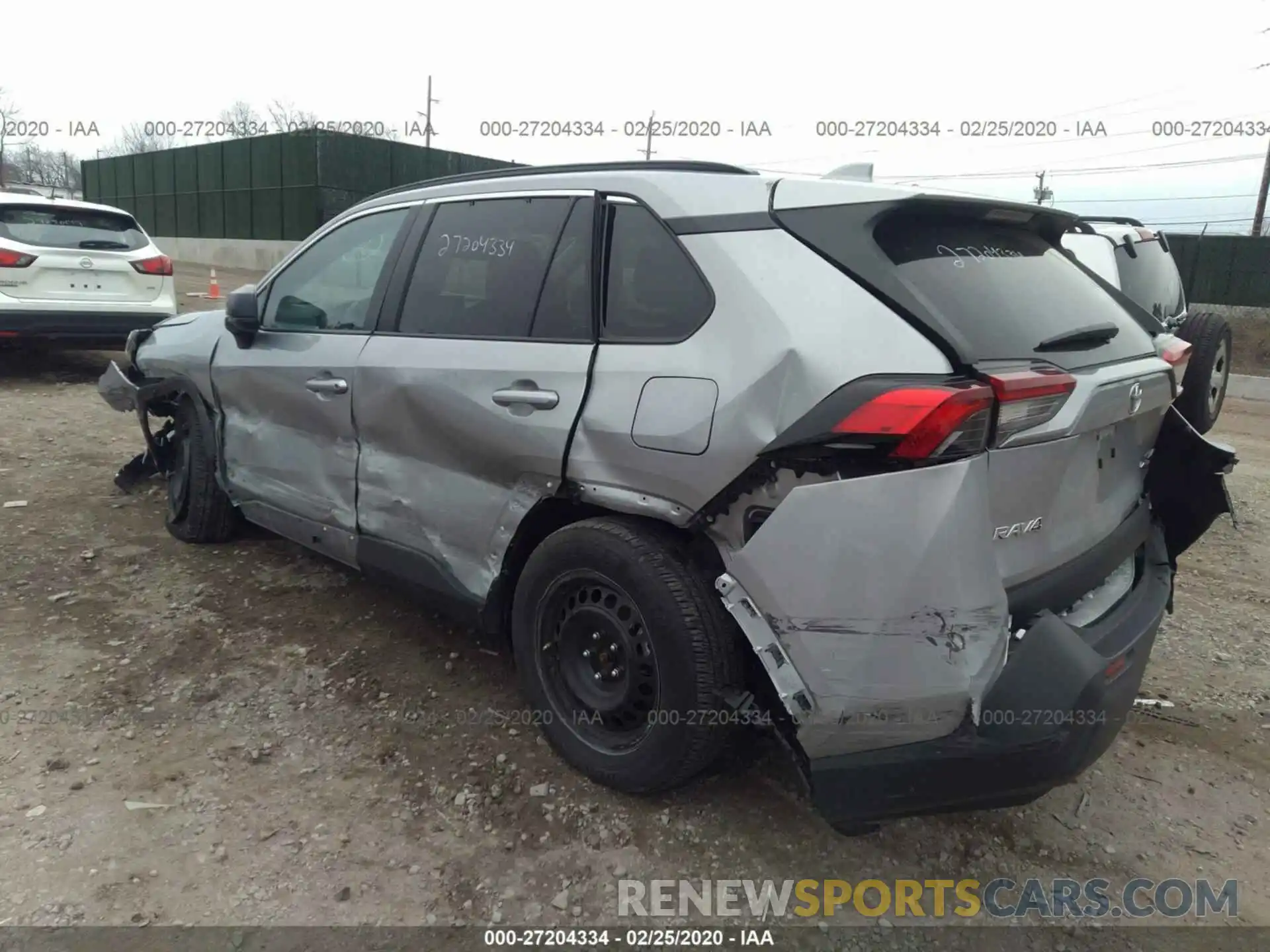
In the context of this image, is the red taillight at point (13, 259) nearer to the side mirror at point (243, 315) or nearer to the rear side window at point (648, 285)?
the side mirror at point (243, 315)

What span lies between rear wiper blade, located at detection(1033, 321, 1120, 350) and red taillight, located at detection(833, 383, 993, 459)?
43 centimetres

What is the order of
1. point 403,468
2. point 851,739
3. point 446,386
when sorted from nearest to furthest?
point 851,739
point 446,386
point 403,468

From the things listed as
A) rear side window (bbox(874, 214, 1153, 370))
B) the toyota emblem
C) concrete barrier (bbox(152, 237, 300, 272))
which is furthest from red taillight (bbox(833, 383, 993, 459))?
concrete barrier (bbox(152, 237, 300, 272))

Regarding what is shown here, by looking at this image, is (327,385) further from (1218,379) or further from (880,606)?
(1218,379)

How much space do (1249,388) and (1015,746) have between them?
13.9 meters

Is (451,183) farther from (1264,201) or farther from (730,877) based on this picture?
(1264,201)

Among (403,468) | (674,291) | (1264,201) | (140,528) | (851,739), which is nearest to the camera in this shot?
(851,739)

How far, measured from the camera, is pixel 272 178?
77.5 ft

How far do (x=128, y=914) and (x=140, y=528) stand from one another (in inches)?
122

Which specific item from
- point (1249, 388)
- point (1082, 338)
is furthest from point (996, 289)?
point (1249, 388)

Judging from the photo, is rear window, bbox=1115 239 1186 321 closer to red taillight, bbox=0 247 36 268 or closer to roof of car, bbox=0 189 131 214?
roof of car, bbox=0 189 131 214

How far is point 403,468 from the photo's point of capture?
10.7ft

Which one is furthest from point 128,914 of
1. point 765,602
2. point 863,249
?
point 863,249

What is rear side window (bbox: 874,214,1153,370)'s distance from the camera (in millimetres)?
2219
